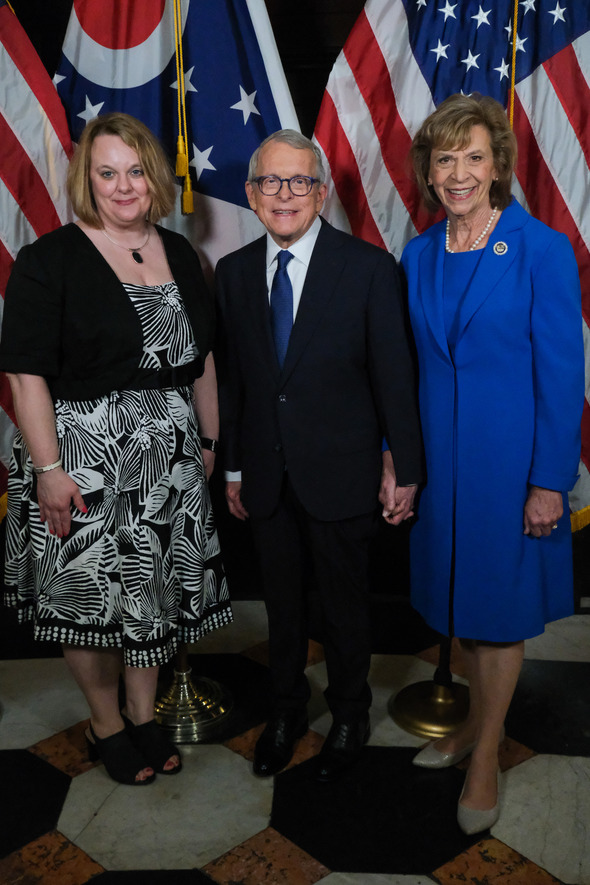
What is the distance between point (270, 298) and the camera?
204 cm

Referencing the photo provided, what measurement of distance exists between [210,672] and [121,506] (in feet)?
3.11

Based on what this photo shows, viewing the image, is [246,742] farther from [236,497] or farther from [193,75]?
[193,75]

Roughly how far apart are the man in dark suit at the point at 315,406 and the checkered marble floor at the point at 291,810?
0.13 meters

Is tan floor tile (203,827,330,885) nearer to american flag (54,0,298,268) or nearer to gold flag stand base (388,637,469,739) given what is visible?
gold flag stand base (388,637,469,739)

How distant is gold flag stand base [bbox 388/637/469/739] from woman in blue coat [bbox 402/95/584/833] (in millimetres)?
350

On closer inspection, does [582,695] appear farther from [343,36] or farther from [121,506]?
[343,36]

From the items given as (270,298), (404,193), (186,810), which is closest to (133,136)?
(270,298)

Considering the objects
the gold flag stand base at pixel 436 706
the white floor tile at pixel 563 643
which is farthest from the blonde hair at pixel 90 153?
the white floor tile at pixel 563 643

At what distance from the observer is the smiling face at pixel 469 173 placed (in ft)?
5.99

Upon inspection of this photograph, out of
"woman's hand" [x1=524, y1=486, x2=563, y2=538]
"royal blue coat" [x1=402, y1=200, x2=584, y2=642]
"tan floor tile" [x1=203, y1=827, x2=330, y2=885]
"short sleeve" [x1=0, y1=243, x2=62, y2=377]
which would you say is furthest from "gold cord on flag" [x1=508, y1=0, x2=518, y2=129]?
"tan floor tile" [x1=203, y1=827, x2=330, y2=885]

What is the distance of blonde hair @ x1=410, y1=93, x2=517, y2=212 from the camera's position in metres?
1.83

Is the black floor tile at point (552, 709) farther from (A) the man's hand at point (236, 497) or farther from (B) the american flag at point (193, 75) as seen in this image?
(B) the american flag at point (193, 75)

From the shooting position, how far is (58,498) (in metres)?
1.94

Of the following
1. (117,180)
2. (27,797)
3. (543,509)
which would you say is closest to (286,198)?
(117,180)
